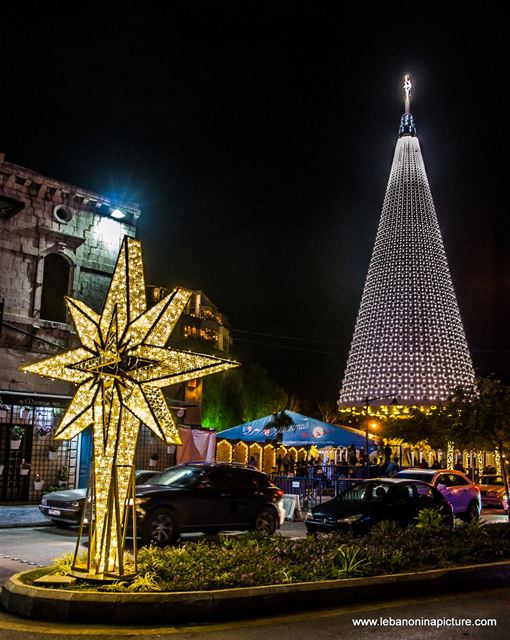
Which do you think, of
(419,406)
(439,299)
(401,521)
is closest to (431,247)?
(439,299)

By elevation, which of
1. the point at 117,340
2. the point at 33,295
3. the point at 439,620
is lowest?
the point at 439,620

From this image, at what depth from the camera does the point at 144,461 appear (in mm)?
25312

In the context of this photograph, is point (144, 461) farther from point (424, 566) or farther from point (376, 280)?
point (376, 280)

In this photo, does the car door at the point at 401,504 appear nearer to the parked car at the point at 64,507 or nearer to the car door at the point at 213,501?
the car door at the point at 213,501

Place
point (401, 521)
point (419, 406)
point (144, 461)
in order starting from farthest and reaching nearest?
point (419, 406) → point (144, 461) → point (401, 521)

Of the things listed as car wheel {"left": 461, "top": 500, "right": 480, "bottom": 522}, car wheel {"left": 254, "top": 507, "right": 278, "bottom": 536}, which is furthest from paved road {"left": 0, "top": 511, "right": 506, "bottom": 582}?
car wheel {"left": 461, "top": 500, "right": 480, "bottom": 522}

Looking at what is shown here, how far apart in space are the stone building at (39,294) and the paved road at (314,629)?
593 inches

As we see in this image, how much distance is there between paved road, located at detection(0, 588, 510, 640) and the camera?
691 cm

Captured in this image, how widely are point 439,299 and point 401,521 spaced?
32946 mm

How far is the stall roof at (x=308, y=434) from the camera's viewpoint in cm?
2673

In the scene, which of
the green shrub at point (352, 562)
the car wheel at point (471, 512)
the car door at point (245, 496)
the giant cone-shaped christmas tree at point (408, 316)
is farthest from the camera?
the giant cone-shaped christmas tree at point (408, 316)

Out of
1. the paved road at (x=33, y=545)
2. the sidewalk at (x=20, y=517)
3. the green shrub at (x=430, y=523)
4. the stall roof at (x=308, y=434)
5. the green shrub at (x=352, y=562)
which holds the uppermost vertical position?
the stall roof at (x=308, y=434)

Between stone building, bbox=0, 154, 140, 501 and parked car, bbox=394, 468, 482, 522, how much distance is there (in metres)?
11.4

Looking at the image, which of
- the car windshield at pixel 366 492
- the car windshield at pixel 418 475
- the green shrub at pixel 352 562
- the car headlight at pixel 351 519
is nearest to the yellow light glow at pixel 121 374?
the green shrub at pixel 352 562
